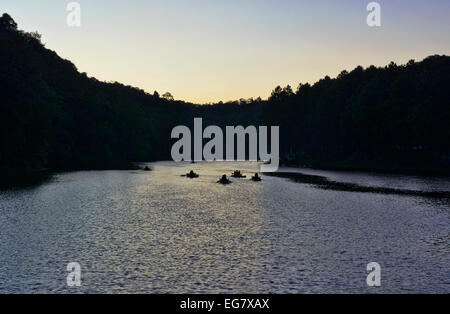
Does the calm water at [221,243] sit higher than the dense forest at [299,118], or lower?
lower

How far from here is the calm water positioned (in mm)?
21984

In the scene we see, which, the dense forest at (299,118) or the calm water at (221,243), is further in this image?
the dense forest at (299,118)

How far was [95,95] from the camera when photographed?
176000 mm

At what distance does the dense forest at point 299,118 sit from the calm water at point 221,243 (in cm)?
4823

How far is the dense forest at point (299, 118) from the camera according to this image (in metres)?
96.3

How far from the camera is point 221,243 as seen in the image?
3077cm

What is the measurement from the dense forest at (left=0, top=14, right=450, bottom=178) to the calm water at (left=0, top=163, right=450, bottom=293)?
48.2 metres

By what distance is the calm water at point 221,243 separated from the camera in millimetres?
21984

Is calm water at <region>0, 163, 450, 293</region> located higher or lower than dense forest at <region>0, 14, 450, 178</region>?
lower

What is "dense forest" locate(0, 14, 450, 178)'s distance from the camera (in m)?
96.3

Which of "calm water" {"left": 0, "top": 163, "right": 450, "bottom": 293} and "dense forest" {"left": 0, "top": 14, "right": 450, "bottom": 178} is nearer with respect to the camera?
"calm water" {"left": 0, "top": 163, "right": 450, "bottom": 293}
